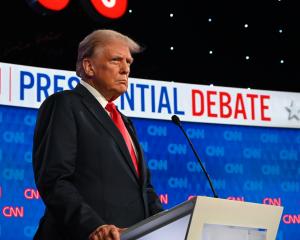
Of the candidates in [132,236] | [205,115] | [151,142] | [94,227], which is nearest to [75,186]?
[94,227]

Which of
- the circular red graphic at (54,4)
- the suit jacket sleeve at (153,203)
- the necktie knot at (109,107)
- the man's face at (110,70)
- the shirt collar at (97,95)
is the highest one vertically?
the circular red graphic at (54,4)

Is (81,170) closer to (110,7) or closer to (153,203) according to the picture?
(153,203)

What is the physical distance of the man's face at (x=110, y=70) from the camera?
2014 millimetres

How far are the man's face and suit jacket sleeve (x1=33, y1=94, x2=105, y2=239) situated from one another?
143 millimetres

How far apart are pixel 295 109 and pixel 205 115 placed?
72cm

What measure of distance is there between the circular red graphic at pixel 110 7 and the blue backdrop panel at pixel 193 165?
91 centimetres

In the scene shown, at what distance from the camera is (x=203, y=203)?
1482 mm

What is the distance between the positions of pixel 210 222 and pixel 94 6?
339cm

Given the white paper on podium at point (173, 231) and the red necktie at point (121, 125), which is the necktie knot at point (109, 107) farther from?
the white paper on podium at point (173, 231)

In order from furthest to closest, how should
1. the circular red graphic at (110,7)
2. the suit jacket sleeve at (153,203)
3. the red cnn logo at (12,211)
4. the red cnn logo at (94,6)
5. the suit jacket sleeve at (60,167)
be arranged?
the circular red graphic at (110,7)
the red cnn logo at (94,6)
the red cnn logo at (12,211)
the suit jacket sleeve at (153,203)
the suit jacket sleeve at (60,167)

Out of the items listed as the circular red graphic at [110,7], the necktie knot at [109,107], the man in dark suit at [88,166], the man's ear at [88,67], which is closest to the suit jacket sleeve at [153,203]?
the man in dark suit at [88,166]

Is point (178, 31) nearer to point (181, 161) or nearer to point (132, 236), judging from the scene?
point (181, 161)

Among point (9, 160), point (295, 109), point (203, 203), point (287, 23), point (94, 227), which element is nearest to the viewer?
point (203, 203)

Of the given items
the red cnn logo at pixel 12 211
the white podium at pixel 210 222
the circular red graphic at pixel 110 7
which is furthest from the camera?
the circular red graphic at pixel 110 7
